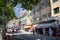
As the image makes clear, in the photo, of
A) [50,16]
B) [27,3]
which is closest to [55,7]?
[50,16]

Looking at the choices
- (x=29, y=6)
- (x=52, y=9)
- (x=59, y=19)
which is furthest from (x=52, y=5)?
(x=29, y=6)

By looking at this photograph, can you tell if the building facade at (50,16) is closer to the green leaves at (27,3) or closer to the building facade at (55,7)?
the building facade at (55,7)

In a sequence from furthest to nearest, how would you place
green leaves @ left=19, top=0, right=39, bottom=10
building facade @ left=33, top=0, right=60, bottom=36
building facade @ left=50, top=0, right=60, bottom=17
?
building facade @ left=50, top=0, right=60, bottom=17
building facade @ left=33, top=0, right=60, bottom=36
green leaves @ left=19, top=0, right=39, bottom=10

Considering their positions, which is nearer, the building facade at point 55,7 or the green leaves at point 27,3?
the green leaves at point 27,3

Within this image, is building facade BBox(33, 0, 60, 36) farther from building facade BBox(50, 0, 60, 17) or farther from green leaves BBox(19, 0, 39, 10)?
green leaves BBox(19, 0, 39, 10)

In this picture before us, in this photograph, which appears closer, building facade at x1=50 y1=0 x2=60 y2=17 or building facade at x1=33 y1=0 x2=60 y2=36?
building facade at x1=33 y1=0 x2=60 y2=36

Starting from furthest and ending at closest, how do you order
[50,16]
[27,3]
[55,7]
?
[50,16] < [55,7] < [27,3]

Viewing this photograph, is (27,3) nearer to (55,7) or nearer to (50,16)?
(55,7)

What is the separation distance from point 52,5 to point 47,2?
14.6ft

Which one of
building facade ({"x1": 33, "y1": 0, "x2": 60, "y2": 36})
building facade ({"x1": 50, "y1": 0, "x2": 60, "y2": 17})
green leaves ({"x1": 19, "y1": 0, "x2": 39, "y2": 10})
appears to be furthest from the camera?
building facade ({"x1": 50, "y1": 0, "x2": 60, "y2": 17})

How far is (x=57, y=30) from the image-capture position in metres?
39.8

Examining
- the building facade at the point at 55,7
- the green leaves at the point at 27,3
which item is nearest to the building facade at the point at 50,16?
the building facade at the point at 55,7

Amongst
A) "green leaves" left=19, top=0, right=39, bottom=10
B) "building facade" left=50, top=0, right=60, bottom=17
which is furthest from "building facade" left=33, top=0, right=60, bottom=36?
"green leaves" left=19, top=0, right=39, bottom=10

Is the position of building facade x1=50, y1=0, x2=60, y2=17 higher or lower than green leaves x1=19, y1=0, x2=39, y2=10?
higher
